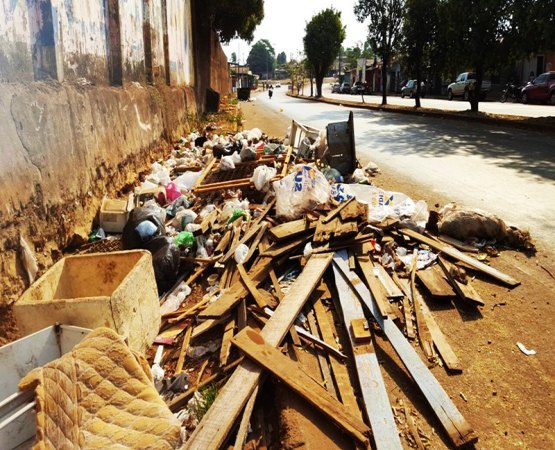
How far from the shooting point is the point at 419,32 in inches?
859

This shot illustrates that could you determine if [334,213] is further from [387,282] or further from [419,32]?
[419,32]

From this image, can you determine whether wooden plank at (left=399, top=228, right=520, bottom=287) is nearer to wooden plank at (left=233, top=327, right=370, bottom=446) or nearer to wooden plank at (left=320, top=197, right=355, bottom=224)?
wooden plank at (left=320, top=197, right=355, bottom=224)

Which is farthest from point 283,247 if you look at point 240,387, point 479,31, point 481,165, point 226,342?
point 479,31

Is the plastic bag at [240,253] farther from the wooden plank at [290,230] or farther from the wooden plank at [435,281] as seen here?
the wooden plank at [435,281]

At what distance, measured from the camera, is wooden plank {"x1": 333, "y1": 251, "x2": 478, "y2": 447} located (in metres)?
2.23

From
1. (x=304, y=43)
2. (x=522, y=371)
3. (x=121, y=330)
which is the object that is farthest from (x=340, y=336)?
(x=304, y=43)

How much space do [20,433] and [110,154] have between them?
437 centimetres

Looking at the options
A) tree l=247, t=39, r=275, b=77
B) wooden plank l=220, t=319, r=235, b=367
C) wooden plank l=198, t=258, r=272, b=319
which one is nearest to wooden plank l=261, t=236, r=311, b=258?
wooden plank l=198, t=258, r=272, b=319

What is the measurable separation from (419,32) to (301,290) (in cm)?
2240

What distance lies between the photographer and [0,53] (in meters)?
3.33

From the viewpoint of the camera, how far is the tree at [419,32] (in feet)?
69.2

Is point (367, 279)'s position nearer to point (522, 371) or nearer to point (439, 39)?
point (522, 371)

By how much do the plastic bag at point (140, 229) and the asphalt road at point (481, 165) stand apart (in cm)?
411

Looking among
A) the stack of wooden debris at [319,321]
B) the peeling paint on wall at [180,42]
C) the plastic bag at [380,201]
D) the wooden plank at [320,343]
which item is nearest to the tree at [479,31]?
the peeling paint on wall at [180,42]
